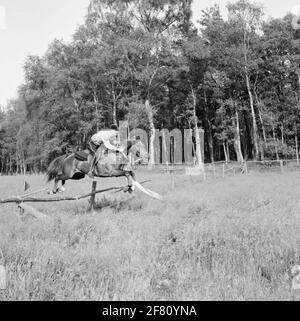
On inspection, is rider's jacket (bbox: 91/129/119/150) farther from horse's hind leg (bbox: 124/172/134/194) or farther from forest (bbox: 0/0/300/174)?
forest (bbox: 0/0/300/174)

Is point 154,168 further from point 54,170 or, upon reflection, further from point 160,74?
point 54,170

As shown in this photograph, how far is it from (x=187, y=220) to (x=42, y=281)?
404 centimetres

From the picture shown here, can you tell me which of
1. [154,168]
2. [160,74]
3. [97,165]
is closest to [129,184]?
[97,165]

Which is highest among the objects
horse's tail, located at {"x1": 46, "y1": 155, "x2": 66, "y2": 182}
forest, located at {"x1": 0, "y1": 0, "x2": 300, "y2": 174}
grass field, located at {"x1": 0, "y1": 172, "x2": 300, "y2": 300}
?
forest, located at {"x1": 0, "y1": 0, "x2": 300, "y2": 174}

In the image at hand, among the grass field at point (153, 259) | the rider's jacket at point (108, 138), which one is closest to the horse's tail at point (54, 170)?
the rider's jacket at point (108, 138)

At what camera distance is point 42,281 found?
3242 mm

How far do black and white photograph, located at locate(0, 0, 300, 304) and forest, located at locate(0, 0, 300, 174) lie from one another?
0.18 meters

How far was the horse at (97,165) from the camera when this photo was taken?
8.05 metres

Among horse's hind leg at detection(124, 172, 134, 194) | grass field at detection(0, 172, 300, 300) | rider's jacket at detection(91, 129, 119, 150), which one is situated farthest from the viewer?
horse's hind leg at detection(124, 172, 134, 194)

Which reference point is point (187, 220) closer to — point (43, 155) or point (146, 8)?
point (146, 8)

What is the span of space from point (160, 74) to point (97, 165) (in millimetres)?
25263

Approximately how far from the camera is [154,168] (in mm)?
26812

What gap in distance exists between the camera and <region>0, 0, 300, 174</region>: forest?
2983 centimetres

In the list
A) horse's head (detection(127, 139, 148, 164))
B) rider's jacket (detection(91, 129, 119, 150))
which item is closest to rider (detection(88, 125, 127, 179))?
rider's jacket (detection(91, 129, 119, 150))
